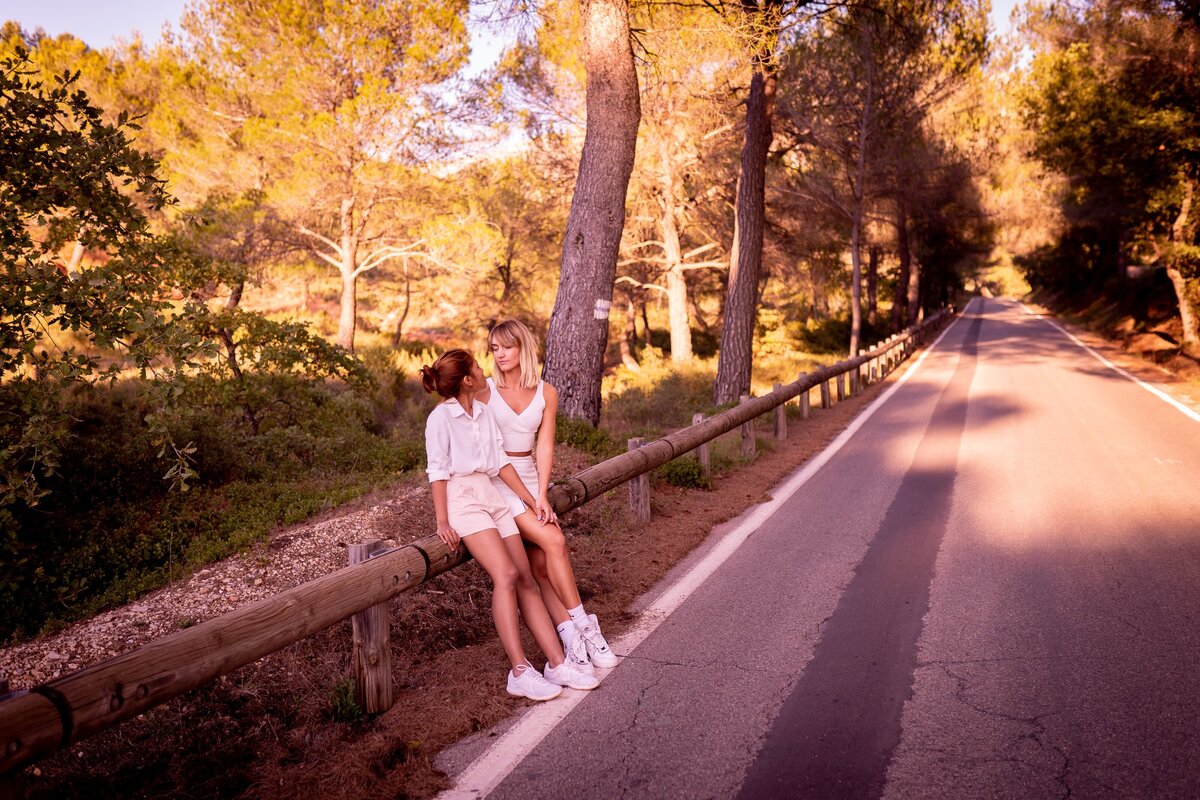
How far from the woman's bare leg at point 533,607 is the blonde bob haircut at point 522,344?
94 centimetres

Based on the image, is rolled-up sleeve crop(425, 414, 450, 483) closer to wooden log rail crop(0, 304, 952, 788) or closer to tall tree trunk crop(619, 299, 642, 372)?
wooden log rail crop(0, 304, 952, 788)

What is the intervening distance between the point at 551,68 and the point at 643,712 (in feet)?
70.6

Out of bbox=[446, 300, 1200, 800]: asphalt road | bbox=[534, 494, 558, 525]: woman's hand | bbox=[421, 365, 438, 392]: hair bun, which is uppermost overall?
bbox=[421, 365, 438, 392]: hair bun

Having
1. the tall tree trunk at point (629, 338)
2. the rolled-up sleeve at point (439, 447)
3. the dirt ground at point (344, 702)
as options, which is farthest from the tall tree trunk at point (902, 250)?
the rolled-up sleeve at point (439, 447)

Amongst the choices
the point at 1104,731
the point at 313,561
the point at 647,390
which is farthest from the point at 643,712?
the point at 647,390

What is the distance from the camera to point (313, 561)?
19.8ft

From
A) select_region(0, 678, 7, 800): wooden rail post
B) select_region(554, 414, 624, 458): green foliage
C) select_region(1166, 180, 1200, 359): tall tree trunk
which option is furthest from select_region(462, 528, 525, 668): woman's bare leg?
select_region(1166, 180, 1200, 359): tall tree trunk

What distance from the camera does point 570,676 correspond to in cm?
413

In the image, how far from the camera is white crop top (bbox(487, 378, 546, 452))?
463 centimetres

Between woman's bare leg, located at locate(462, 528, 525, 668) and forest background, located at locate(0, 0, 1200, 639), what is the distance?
6.68ft

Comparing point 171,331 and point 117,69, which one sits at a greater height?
point 117,69

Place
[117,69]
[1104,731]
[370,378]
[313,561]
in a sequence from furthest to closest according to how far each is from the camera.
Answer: [117,69], [370,378], [313,561], [1104,731]

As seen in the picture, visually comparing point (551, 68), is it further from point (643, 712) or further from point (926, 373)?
point (643, 712)

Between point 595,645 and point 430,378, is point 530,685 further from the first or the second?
point 430,378
